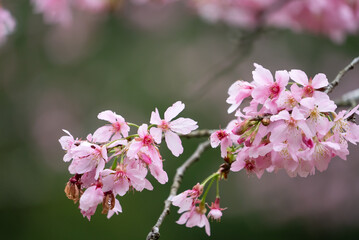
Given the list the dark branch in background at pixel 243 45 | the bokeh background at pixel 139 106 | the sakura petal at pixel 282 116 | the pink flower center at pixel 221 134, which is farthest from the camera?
the bokeh background at pixel 139 106

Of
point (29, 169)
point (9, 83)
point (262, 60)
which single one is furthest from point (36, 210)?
point (262, 60)

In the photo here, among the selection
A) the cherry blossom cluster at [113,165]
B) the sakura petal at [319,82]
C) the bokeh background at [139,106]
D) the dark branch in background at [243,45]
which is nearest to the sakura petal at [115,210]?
the cherry blossom cluster at [113,165]

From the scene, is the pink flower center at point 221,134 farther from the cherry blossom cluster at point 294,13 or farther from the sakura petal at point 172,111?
the cherry blossom cluster at point 294,13

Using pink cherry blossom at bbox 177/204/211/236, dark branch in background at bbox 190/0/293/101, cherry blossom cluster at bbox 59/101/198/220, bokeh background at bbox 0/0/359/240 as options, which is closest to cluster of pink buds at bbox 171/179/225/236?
pink cherry blossom at bbox 177/204/211/236

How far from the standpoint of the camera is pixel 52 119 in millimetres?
4102

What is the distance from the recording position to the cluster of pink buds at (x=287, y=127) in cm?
76

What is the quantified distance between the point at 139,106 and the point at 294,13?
6.41ft

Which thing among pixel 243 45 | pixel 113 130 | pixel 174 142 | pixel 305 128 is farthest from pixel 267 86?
pixel 243 45

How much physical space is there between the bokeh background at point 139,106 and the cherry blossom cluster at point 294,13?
507 millimetres

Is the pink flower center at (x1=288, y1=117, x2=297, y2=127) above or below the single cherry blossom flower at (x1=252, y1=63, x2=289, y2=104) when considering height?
below

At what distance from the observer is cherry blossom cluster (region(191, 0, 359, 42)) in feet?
7.08

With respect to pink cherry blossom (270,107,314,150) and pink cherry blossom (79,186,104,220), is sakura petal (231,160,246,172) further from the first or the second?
pink cherry blossom (79,186,104,220)

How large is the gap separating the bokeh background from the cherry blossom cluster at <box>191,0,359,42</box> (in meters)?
0.51

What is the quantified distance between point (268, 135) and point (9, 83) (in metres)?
3.59
